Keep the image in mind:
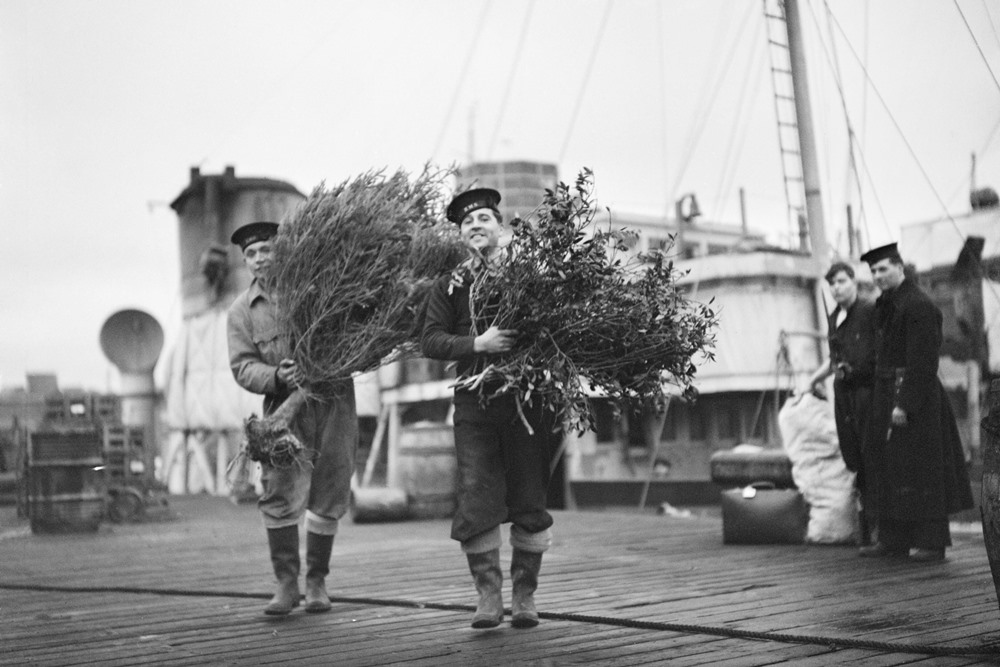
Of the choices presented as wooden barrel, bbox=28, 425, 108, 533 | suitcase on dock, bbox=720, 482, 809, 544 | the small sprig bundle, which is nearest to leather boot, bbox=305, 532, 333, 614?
the small sprig bundle

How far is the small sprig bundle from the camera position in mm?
3836

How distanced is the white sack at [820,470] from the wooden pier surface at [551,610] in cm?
32

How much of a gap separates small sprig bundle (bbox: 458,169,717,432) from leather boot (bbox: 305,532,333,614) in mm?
1112

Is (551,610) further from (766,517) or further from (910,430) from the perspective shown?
(766,517)

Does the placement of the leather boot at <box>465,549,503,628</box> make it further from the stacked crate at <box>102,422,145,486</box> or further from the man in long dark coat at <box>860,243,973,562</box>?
the stacked crate at <box>102,422,145,486</box>

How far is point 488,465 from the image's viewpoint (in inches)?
159

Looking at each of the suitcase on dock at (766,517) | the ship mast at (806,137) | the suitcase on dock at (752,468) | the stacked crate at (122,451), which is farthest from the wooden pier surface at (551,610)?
the stacked crate at (122,451)

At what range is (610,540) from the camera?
306 inches

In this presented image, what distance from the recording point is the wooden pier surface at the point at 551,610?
132 inches

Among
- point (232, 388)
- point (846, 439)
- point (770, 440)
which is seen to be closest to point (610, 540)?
point (846, 439)

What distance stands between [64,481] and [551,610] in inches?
306

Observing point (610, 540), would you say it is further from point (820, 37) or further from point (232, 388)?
point (232, 388)

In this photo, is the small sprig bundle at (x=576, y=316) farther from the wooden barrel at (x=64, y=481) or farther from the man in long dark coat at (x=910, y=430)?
the wooden barrel at (x=64, y=481)

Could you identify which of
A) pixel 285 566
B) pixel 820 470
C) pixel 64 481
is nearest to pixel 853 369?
pixel 820 470
